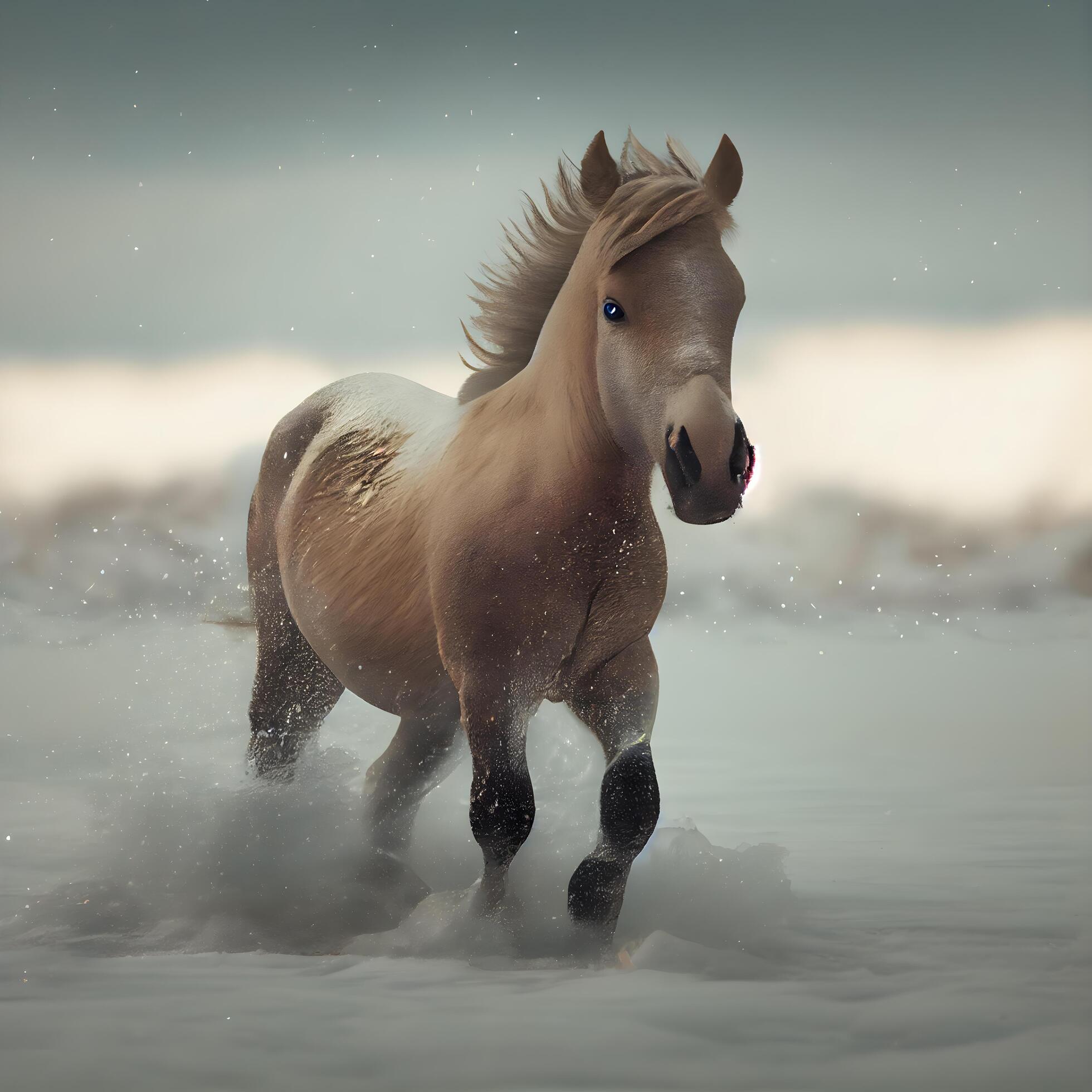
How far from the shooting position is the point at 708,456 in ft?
6.68

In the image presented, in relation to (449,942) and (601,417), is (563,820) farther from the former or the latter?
(601,417)

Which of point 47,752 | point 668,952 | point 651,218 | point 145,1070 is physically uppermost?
point 651,218

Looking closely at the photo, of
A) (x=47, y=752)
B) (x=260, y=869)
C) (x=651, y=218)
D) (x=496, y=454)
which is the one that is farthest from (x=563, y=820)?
(x=47, y=752)

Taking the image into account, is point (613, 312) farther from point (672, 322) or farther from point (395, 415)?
point (395, 415)

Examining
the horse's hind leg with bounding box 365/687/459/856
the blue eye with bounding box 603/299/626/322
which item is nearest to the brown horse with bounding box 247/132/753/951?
the blue eye with bounding box 603/299/626/322

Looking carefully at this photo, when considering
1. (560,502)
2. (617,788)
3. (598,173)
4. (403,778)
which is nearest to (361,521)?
(560,502)

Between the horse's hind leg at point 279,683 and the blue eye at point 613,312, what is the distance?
6.25 feet

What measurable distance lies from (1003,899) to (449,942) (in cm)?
163

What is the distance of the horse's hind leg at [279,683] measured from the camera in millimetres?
3797

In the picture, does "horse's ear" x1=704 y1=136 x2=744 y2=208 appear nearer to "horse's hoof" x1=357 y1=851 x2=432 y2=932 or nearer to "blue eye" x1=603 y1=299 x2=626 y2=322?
"blue eye" x1=603 y1=299 x2=626 y2=322

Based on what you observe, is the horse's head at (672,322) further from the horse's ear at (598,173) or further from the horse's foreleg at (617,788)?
the horse's foreleg at (617,788)

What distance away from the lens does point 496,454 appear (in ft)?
8.59

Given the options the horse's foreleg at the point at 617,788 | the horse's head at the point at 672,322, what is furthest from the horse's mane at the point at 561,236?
the horse's foreleg at the point at 617,788

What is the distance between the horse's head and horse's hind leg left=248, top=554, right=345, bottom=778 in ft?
6.10
